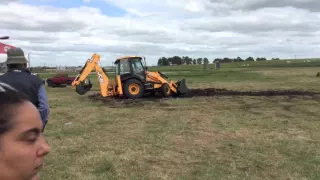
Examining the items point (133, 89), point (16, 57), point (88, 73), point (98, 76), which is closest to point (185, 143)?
point (16, 57)

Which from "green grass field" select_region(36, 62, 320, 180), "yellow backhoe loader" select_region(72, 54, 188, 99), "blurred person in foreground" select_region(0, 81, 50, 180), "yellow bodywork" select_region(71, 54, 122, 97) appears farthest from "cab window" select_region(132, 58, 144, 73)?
"blurred person in foreground" select_region(0, 81, 50, 180)

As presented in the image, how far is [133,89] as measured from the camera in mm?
18391

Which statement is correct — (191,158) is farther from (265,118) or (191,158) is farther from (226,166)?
(265,118)

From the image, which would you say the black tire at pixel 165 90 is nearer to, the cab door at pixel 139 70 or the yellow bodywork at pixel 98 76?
the cab door at pixel 139 70

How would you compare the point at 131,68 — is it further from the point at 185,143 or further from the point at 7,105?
the point at 7,105

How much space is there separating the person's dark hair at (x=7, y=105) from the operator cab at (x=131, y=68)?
17.3 metres

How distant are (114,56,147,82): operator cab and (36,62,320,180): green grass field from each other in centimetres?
426

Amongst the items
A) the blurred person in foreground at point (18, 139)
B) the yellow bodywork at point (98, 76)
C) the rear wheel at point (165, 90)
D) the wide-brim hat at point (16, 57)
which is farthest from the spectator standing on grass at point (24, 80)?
the rear wheel at point (165, 90)

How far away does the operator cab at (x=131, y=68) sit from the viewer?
18.4m

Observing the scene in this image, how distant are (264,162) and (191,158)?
127cm

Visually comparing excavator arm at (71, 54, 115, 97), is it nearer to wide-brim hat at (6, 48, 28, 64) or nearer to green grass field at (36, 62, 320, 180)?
green grass field at (36, 62, 320, 180)

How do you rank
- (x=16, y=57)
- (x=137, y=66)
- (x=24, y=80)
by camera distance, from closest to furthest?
(x=24, y=80) → (x=16, y=57) → (x=137, y=66)

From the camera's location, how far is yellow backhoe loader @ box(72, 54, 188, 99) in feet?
60.1

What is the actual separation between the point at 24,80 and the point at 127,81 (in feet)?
47.6
